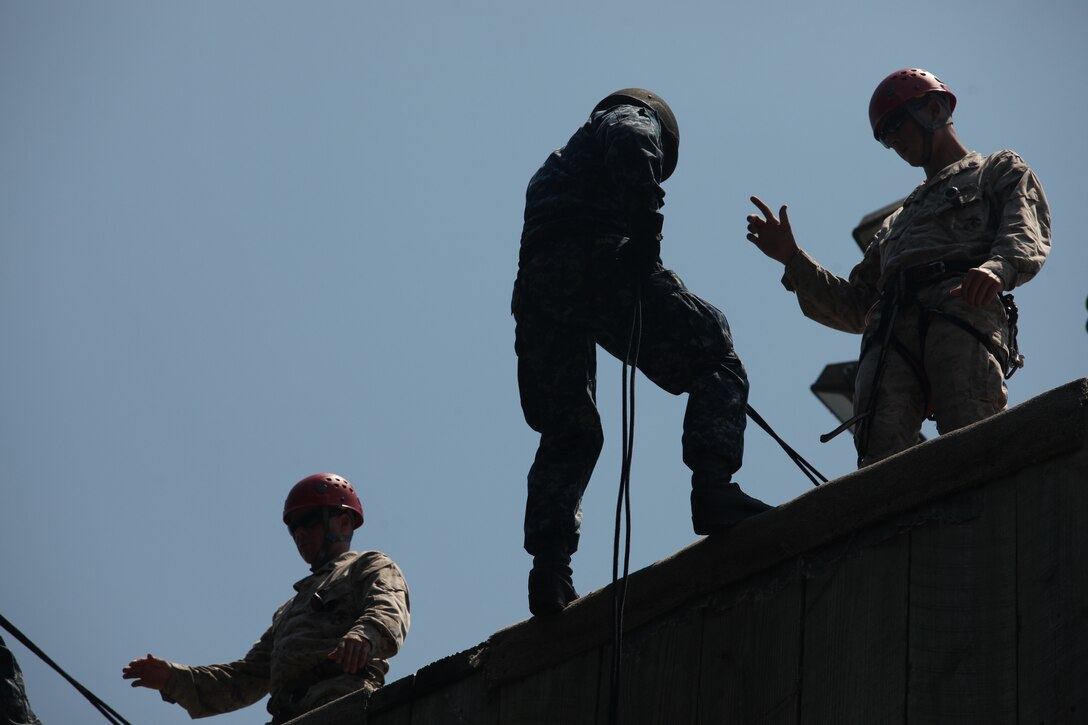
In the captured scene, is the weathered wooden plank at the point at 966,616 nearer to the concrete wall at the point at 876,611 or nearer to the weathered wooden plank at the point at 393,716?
the concrete wall at the point at 876,611

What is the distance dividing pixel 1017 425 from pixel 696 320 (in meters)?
1.66

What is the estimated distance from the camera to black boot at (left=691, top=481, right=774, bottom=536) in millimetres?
5590

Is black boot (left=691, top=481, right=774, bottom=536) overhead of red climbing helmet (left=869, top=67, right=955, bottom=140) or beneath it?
beneath

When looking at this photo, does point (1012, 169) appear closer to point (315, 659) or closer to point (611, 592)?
point (611, 592)

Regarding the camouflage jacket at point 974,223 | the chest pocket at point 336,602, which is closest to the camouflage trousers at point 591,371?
the camouflage jacket at point 974,223

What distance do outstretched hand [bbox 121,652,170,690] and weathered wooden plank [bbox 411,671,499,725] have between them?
239 centimetres

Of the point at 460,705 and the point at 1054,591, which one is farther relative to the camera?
the point at 460,705

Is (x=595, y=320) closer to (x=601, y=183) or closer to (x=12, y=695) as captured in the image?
(x=601, y=183)

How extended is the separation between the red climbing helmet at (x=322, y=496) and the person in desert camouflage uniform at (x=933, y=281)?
8.19ft

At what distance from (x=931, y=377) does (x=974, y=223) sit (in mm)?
723

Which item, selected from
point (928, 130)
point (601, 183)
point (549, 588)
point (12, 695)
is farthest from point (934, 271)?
point (12, 695)

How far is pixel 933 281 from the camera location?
22.5ft

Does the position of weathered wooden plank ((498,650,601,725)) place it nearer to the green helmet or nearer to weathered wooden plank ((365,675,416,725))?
weathered wooden plank ((365,675,416,725))

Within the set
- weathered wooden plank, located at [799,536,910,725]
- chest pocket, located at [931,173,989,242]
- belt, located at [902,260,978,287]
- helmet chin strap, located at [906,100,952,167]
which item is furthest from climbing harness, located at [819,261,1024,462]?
weathered wooden plank, located at [799,536,910,725]
